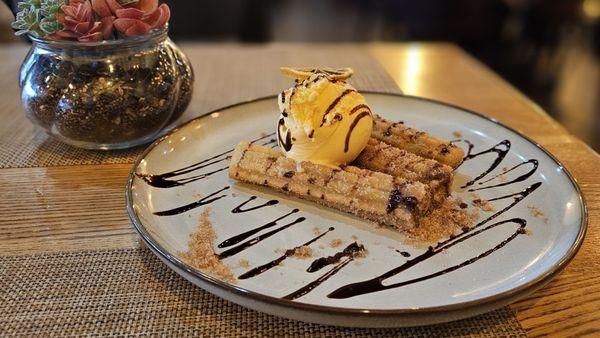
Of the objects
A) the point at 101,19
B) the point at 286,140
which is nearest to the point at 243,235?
the point at 286,140

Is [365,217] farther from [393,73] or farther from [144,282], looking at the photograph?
[393,73]

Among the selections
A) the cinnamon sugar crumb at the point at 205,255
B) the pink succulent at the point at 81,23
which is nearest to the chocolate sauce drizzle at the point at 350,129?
the cinnamon sugar crumb at the point at 205,255

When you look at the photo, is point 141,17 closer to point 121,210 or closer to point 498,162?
point 121,210

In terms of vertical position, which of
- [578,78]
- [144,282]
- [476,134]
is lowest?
[578,78]

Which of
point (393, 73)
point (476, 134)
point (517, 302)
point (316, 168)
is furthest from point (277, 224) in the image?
point (393, 73)

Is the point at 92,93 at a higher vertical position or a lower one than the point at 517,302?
higher

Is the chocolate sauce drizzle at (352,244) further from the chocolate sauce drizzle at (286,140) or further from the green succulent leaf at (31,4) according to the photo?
the green succulent leaf at (31,4)

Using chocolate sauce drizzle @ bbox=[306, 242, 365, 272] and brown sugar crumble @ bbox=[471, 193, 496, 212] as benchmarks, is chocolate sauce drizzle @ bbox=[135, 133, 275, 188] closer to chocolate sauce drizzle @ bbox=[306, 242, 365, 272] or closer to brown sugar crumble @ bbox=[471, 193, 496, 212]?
chocolate sauce drizzle @ bbox=[306, 242, 365, 272]
